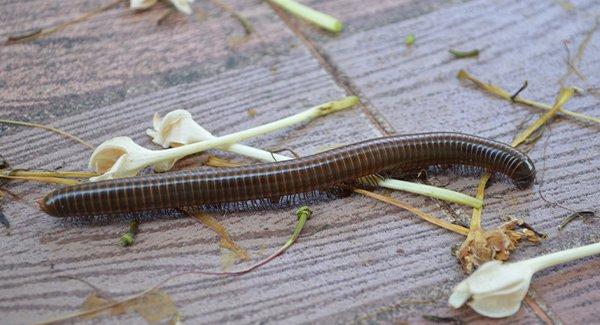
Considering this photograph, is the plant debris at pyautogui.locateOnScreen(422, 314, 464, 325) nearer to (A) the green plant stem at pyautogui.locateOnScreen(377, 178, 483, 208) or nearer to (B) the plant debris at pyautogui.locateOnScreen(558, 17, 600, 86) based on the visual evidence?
(A) the green plant stem at pyautogui.locateOnScreen(377, 178, 483, 208)

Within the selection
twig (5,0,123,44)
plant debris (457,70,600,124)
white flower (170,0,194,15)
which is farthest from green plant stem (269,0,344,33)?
twig (5,0,123,44)

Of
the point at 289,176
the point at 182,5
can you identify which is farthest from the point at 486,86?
the point at 182,5

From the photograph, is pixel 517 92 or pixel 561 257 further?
pixel 517 92

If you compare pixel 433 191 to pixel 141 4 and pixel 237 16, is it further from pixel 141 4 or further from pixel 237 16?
pixel 141 4

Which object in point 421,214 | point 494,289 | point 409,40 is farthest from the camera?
point 409,40

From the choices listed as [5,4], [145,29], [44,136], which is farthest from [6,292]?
[5,4]

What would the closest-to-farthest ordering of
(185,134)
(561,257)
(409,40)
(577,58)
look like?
1. (561,257)
2. (185,134)
3. (577,58)
4. (409,40)

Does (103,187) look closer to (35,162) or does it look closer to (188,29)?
(35,162)
